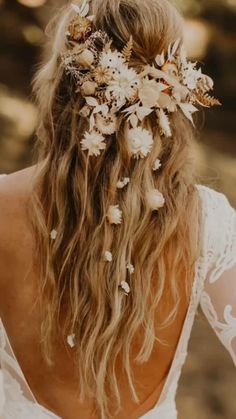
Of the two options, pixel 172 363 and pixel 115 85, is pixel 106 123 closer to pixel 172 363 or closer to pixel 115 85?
pixel 115 85

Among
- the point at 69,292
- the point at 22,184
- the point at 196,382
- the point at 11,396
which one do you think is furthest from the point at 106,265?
the point at 196,382

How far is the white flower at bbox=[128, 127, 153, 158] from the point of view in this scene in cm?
160

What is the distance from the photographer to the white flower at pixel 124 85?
167 cm

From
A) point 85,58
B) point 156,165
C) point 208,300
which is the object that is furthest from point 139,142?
point 208,300

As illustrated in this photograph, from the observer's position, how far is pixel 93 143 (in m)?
1.60

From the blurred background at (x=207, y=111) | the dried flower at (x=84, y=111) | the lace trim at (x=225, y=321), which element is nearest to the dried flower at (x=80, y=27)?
the dried flower at (x=84, y=111)

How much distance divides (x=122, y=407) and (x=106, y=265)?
267 mm

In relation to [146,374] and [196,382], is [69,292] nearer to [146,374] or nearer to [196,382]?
[146,374]

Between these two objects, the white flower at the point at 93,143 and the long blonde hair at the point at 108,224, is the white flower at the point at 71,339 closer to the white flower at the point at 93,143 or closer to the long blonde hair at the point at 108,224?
the long blonde hair at the point at 108,224

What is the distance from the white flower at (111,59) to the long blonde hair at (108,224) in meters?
0.02

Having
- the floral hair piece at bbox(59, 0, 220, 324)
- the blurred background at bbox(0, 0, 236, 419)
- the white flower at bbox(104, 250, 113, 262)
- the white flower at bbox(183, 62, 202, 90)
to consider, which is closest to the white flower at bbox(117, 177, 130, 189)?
the floral hair piece at bbox(59, 0, 220, 324)

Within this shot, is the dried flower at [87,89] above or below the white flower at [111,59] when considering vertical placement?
below

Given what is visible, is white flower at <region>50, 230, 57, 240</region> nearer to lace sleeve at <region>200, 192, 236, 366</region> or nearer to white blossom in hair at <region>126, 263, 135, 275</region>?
white blossom in hair at <region>126, 263, 135, 275</region>

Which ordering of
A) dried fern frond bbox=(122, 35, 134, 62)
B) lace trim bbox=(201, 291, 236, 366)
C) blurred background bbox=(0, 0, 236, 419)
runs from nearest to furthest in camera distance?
dried fern frond bbox=(122, 35, 134, 62) < lace trim bbox=(201, 291, 236, 366) < blurred background bbox=(0, 0, 236, 419)
